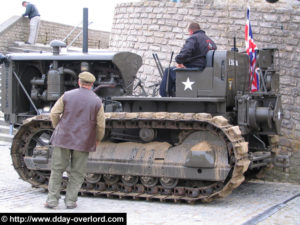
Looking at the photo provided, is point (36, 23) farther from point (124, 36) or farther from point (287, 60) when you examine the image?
point (287, 60)

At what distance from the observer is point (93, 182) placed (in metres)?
8.10

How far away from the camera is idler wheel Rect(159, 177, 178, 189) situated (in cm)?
769

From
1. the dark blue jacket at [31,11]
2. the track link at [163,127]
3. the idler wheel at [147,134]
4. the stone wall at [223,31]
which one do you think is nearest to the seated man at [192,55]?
the idler wheel at [147,134]

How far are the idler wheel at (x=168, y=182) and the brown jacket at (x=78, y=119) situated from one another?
121 centimetres

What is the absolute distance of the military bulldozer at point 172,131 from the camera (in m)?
7.46

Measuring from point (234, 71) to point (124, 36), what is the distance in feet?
25.3

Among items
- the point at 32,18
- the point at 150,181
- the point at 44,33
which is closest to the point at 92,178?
the point at 150,181

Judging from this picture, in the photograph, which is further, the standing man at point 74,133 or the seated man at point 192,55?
the seated man at point 192,55

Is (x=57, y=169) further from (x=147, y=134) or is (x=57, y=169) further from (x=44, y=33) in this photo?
(x=44, y=33)

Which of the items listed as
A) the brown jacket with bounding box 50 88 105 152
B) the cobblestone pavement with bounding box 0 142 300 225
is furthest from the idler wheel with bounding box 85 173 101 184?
the brown jacket with bounding box 50 88 105 152

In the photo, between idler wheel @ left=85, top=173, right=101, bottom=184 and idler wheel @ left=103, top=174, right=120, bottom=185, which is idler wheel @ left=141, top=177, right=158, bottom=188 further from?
idler wheel @ left=85, top=173, right=101, bottom=184

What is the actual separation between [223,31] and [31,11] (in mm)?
A: 9035

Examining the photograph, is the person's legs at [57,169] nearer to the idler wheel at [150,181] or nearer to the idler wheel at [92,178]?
the idler wheel at [92,178]

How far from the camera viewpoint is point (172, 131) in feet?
26.5
